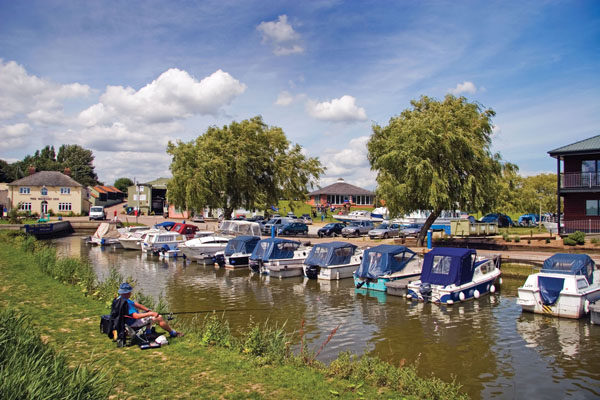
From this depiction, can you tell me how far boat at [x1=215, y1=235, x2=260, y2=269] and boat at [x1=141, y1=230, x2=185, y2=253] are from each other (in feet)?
23.9

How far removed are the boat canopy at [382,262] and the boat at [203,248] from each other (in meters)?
13.8

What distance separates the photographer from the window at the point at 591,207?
38.0 m

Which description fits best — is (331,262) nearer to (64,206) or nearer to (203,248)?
(203,248)

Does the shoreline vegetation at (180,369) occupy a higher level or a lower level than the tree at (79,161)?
lower

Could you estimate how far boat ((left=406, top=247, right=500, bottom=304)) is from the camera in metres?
21.0

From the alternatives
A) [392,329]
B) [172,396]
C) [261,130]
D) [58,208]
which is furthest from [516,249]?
[58,208]

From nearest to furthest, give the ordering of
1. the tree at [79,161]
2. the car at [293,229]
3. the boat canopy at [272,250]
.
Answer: the boat canopy at [272,250] < the car at [293,229] < the tree at [79,161]

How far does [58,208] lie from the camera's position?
8275cm

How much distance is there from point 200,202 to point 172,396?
39586 millimetres

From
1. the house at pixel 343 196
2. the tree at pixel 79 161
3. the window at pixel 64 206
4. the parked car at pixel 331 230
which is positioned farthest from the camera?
the tree at pixel 79 161

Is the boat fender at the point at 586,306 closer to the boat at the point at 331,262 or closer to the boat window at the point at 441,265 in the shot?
the boat window at the point at 441,265

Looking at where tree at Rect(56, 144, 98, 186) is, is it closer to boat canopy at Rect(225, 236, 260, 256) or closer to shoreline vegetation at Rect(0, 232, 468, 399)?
boat canopy at Rect(225, 236, 260, 256)

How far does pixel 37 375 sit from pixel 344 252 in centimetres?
2293

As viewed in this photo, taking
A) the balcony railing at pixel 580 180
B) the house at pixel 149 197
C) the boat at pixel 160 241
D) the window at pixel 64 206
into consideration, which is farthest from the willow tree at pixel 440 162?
the window at pixel 64 206
